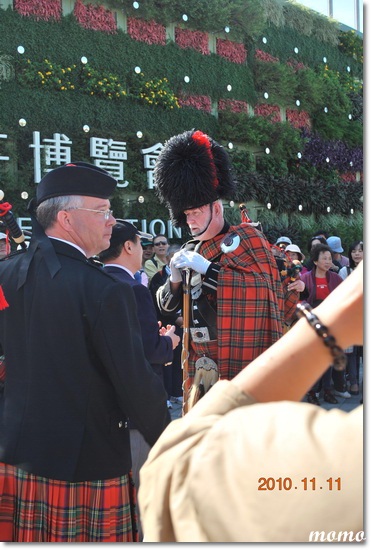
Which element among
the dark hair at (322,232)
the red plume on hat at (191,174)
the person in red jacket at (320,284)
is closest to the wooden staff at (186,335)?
the red plume on hat at (191,174)

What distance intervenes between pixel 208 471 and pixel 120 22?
30.1ft

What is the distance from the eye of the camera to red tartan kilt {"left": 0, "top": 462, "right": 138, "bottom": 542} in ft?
7.54

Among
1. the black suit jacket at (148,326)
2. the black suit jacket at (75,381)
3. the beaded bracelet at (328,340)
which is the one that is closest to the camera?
the beaded bracelet at (328,340)

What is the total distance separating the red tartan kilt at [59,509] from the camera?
2.30 meters

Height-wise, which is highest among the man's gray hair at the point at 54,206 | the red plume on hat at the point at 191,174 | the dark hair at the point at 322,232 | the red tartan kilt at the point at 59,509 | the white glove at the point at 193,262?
the red plume on hat at the point at 191,174

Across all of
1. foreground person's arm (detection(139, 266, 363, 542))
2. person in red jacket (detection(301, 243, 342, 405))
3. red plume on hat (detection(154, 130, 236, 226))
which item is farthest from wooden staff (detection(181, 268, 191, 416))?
person in red jacket (detection(301, 243, 342, 405))

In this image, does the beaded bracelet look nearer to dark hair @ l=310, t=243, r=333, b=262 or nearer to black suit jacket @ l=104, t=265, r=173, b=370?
black suit jacket @ l=104, t=265, r=173, b=370

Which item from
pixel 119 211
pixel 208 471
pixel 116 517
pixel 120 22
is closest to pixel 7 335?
pixel 116 517

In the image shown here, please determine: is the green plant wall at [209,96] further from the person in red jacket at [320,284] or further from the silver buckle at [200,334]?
the silver buckle at [200,334]

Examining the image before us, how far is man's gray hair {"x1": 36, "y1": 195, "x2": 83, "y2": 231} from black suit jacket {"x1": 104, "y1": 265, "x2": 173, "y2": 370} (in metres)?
0.84

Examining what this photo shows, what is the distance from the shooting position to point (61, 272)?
2355 millimetres

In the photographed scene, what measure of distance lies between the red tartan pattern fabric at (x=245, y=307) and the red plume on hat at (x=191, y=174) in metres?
0.44

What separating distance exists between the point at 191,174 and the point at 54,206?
57.7 inches

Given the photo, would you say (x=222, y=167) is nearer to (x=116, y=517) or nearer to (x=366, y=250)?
(x=116, y=517)
